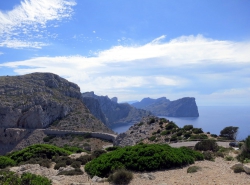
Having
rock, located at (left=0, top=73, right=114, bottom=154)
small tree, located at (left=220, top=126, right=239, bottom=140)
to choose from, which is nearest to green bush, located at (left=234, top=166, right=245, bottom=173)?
small tree, located at (left=220, top=126, right=239, bottom=140)

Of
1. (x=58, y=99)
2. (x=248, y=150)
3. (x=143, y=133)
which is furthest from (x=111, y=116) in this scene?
(x=248, y=150)

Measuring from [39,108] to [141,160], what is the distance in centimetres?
4774

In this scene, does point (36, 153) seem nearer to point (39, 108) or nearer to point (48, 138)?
point (48, 138)

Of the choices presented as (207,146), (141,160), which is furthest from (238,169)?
(207,146)

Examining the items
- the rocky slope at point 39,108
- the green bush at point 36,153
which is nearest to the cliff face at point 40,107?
the rocky slope at point 39,108

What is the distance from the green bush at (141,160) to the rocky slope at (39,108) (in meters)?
43.7

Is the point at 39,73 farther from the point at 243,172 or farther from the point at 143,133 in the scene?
the point at 243,172

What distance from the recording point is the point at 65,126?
186ft

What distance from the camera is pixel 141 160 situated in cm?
1276

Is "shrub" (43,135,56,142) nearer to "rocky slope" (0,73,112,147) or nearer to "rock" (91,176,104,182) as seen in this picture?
"rocky slope" (0,73,112,147)

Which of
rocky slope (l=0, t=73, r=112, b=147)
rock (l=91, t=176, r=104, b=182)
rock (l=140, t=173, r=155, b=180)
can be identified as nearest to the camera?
rock (l=140, t=173, r=155, b=180)

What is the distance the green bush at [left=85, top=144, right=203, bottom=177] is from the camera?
1251 cm

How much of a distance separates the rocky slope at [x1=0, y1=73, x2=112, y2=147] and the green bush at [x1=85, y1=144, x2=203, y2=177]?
4368 cm

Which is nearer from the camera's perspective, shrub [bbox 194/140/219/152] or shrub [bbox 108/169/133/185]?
shrub [bbox 108/169/133/185]
